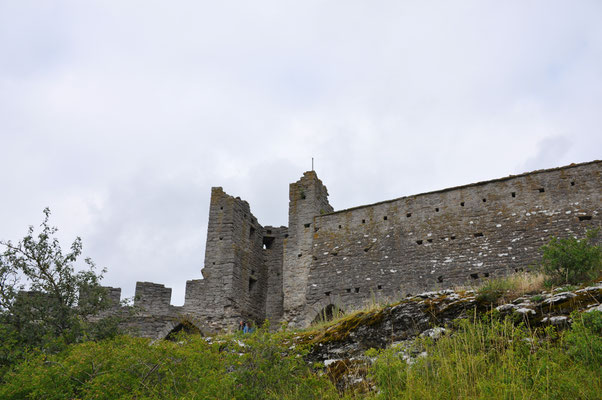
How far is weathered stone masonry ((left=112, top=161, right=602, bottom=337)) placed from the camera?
1698 centimetres

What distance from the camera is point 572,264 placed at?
410 inches

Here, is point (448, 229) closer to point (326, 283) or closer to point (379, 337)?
point (326, 283)

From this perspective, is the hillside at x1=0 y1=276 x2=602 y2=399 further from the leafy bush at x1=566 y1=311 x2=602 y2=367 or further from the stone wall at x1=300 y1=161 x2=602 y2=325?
the stone wall at x1=300 y1=161 x2=602 y2=325

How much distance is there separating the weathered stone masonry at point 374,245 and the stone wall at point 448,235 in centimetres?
3

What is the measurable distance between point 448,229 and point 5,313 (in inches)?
510

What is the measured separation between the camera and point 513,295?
880cm

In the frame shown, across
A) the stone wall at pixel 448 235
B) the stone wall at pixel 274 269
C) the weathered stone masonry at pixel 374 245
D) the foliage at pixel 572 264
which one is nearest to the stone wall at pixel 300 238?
the weathered stone masonry at pixel 374 245

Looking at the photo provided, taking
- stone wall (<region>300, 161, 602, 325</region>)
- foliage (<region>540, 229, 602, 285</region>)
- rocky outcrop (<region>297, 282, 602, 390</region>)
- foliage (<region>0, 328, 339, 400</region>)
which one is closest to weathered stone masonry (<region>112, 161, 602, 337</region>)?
stone wall (<region>300, 161, 602, 325</region>)

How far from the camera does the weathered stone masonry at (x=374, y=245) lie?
669 inches

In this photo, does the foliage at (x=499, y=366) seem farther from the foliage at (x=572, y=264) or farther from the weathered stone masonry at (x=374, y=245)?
the weathered stone masonry at (x=374, y=245)

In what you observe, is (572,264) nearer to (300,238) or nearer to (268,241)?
(300,238)

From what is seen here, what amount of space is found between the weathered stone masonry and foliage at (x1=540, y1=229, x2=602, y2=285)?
5459 millimetres

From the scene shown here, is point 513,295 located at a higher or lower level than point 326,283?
lower

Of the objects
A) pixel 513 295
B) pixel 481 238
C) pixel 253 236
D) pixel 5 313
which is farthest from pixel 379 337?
pixel 253 236
